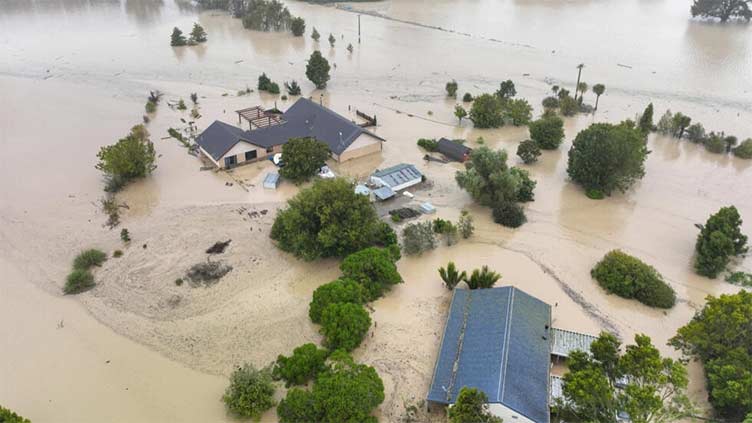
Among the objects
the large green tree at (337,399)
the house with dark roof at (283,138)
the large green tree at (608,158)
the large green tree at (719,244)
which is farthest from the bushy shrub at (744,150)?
the large green tree at (337,399)

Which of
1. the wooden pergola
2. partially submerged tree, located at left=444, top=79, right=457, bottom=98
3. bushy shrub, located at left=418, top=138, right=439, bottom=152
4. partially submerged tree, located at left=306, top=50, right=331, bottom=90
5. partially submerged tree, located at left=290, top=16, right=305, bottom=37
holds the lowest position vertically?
bushy shrub, located at left=418, top=138, right=439, bottom=152

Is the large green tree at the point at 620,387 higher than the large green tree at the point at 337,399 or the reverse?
higher

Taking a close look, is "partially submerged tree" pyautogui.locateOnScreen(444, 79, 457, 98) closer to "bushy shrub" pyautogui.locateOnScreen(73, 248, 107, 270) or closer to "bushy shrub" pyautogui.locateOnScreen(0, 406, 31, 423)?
"bushy shrub" pyautogui.locateOnScreen(73, 248, 107, 270)

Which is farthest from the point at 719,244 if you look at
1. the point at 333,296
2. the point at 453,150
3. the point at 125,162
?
the point at 125,162

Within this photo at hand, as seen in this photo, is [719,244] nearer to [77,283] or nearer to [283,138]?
[283,138]

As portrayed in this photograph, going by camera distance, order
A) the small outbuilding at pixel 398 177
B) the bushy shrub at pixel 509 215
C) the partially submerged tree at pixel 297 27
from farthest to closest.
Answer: the partially submerged tree at pixel 297 27 < the small outbuilding at pixel 398 177 < the bushy shrub at pixel 509 215

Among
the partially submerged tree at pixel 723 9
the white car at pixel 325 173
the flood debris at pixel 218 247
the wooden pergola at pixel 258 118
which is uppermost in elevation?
the partially submerged tree at pixel 723 9

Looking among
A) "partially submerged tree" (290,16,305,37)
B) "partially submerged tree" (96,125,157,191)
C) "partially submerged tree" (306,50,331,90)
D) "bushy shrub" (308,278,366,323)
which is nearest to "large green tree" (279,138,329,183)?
"partially submerged tree" (96,125,157,191)

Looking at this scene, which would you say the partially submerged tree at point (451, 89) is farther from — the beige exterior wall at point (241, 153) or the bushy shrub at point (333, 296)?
the bushy shrub at point (333, 296)
